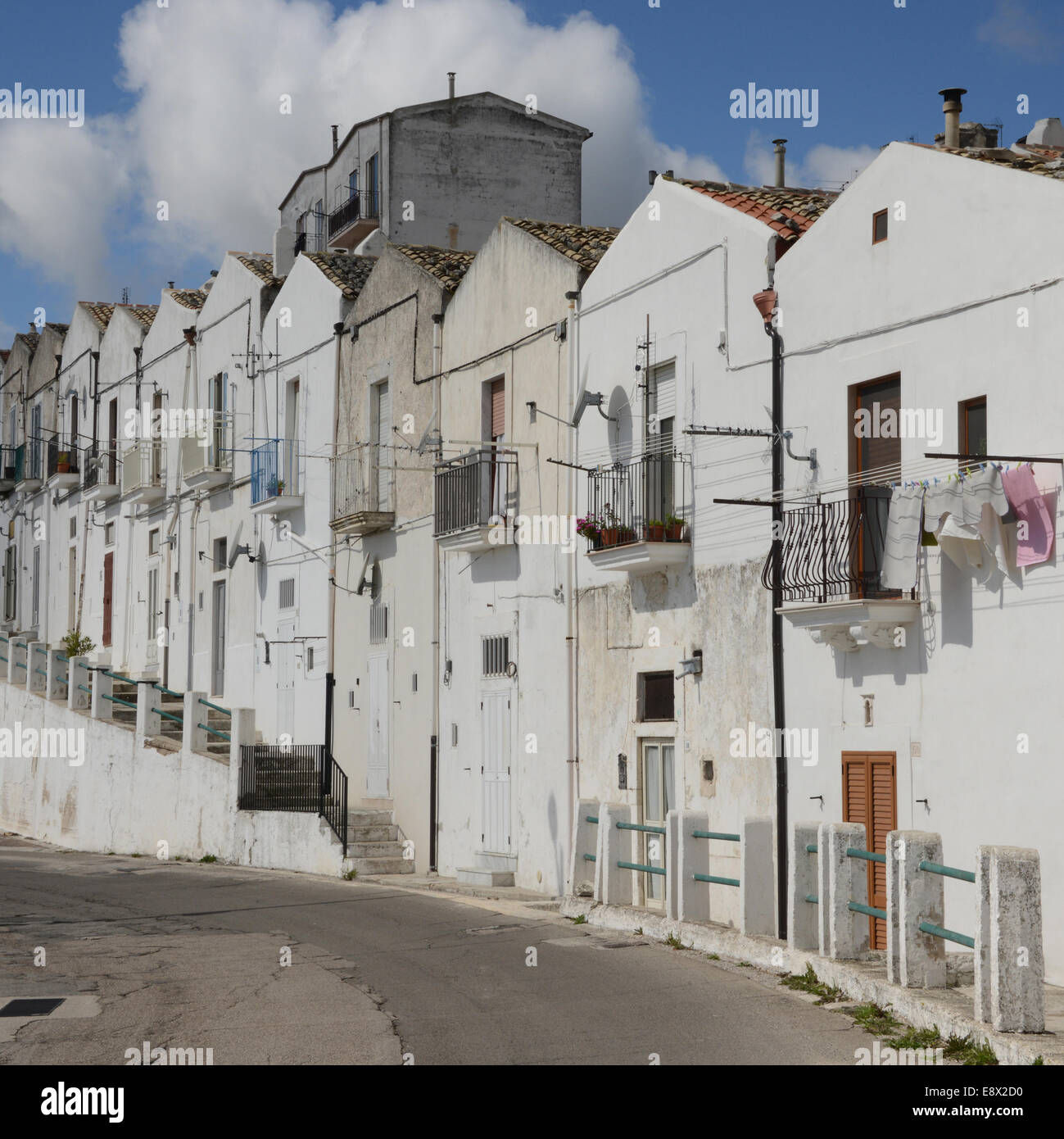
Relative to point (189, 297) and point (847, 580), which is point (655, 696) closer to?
point (847, 580)

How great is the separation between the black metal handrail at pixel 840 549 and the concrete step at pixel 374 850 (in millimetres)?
9275

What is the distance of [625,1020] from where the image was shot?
423 inches

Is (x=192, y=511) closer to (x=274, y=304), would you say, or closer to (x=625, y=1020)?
(x=274, y=304)

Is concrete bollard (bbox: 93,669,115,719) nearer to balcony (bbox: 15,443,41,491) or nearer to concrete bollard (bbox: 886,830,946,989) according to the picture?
balcony (bbox: 15,443,41,491)

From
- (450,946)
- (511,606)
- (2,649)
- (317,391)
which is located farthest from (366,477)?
(2,649)

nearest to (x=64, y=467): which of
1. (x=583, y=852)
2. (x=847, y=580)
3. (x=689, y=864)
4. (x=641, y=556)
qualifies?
(x=641, y=556)

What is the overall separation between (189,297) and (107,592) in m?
7.47

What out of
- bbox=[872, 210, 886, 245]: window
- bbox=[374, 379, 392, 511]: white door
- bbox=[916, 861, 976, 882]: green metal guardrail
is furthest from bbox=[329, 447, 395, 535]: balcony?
bbox=[916, 861, 976, 882]: green metal guardrail

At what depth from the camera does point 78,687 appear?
3111 cm

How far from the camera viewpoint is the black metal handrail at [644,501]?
17.7 meters

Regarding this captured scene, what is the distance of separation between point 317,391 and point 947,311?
15.0 metres

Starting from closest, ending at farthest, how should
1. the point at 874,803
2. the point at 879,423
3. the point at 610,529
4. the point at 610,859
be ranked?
the point at 874,803, the point at 879,423, the point at 610,859, the point at 610,529

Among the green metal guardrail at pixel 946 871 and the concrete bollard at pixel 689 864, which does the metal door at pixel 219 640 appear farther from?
the green metal guardrail at pixel 946 871

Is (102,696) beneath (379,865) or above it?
above
